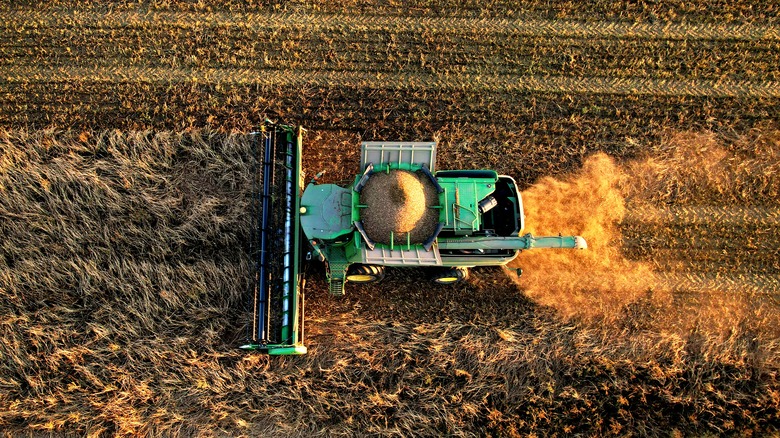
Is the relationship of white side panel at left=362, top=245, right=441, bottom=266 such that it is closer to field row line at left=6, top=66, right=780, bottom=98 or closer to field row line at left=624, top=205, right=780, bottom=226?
field row line at left=6, top=66, right=780, bottom=98

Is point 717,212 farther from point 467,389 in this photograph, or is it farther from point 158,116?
point 158,116

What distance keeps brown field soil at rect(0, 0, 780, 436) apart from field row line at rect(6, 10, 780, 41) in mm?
55

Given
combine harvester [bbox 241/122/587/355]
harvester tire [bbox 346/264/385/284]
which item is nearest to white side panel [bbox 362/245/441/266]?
combine harvester [bbox 241/122/587/355]

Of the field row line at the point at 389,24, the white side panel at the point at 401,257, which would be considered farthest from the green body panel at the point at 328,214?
the field row line at the point at 389,24

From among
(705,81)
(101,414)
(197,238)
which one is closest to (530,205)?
(705,81)

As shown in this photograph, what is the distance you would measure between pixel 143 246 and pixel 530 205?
8.60 m

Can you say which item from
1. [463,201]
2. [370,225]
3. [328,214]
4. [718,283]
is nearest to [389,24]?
[463,201]

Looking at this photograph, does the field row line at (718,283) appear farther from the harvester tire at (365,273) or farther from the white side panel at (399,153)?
the harvester tire at (365,273)

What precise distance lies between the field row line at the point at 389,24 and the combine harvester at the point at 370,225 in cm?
308

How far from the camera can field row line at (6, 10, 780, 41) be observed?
33.0ft

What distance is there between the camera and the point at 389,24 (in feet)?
33.2

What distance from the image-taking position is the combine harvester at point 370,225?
703 cm

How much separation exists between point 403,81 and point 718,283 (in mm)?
8430

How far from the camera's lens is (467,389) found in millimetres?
8523
